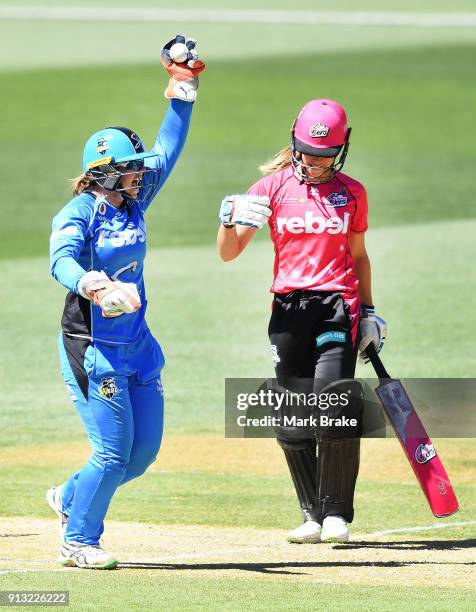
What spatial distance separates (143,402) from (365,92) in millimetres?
28261

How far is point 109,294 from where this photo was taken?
7262 millimetres

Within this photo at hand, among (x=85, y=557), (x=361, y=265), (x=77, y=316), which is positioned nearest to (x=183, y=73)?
(x=361, y=265)

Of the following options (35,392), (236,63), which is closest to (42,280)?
(35,392)

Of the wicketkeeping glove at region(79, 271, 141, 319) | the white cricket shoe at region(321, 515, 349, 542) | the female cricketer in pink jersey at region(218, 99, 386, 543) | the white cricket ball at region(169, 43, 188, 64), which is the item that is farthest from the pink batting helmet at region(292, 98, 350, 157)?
the white cricket shoe at region(321, 515, 349, 542)

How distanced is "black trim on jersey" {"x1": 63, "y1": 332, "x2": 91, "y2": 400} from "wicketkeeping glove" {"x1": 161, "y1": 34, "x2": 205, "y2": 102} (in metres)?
1.70

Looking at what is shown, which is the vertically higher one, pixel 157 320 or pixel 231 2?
pixel 231 2

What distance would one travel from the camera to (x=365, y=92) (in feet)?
116

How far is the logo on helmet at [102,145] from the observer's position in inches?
314

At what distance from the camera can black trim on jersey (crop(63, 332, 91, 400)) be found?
7.91 meters

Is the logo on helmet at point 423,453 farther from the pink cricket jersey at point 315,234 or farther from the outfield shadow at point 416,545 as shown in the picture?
the pink cricket jersey at point 315,234

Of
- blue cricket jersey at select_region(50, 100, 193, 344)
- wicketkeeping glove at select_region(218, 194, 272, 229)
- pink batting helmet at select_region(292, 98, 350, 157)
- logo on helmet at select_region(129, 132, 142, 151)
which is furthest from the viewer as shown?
pink batting helmet at select_region(292, 98, 350, 157)

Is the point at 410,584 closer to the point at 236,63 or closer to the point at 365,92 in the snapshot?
the point at 365,92

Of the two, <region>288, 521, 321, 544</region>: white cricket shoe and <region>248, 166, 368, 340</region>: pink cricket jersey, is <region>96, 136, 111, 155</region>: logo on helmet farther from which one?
<region>288, 521, 321, 544</region>: white cricket shoe

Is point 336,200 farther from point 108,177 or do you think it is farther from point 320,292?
point 108,177
